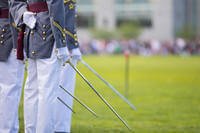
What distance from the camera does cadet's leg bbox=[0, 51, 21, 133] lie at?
8.53m

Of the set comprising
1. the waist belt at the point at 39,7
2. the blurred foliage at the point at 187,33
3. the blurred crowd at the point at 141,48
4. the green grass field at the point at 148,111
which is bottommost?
the blurred foliage at the point at 187,33

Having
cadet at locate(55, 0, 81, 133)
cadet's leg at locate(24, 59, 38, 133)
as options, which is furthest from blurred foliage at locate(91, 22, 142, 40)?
cadet's leg at locate(24, 59, 38, 133)

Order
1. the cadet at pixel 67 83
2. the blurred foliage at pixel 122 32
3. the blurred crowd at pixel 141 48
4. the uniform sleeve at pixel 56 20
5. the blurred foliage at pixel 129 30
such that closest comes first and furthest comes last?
the uniform sleeve at pixel 56 20 → the cadet at pixel 67 83 → the blurred crowd at pixel 141 48 → the blurred foliage at pixel 122 32 → the blurred foliage at pixel 129 30

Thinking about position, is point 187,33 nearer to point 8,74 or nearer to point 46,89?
point 8,74

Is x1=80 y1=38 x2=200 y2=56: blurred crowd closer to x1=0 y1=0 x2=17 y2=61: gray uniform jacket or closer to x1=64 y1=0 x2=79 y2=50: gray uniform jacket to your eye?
x1=64 y1=0 x2=79 y2=50: gray uniform jacket

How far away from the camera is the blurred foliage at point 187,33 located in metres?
93.9

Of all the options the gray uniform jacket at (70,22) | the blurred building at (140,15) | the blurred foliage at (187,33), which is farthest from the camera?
the blurred building at (140,15)

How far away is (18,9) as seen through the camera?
26.7ft

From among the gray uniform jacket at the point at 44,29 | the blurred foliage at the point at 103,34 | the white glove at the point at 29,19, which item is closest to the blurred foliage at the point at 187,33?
the blurred foliage at the point at 103,34

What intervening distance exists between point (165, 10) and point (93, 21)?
10.6 metres

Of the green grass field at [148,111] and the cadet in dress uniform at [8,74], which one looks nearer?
the cadet in dress uniform at [8,74]

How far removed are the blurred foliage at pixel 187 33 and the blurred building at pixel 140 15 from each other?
223 centimetres

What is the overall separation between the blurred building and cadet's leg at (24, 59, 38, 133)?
93.0 meters

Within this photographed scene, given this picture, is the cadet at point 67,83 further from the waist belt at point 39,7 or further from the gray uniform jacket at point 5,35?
the waist belt at point 39,7
